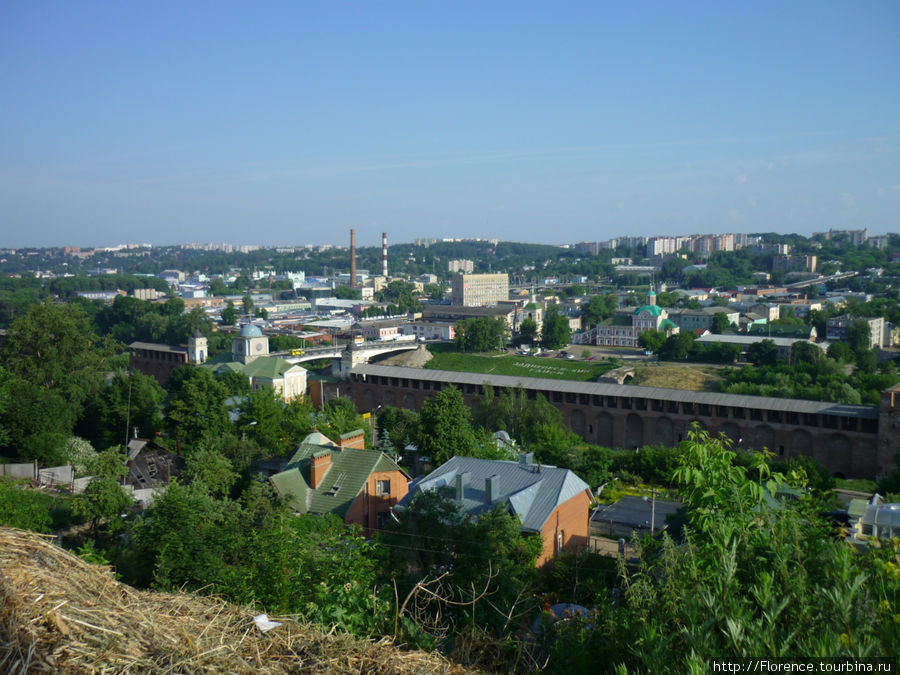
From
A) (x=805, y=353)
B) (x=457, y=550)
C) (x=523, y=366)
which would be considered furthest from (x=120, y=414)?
(x=805, y=353)

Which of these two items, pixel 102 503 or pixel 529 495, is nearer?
pixel 529 495

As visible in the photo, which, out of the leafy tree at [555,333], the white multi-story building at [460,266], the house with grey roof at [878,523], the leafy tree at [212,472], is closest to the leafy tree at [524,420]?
the leafy tree at [212,472]

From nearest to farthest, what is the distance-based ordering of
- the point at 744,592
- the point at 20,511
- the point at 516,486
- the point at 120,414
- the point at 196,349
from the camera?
the point at 744,592, the point at 20,511, the point at 516,486, the point at 120,414, the point at 196,349

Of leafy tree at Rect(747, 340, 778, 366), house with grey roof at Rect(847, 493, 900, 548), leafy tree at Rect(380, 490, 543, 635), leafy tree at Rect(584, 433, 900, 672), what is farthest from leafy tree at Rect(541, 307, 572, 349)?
leafy tree at Rect(584, 433, 900, 672)

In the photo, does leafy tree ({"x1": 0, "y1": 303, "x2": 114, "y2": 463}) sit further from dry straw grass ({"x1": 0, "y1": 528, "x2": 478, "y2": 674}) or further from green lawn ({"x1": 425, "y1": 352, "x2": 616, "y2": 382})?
green lawn ({"x1": 425, "y1": 352, "x2": 616, "y2": 382})

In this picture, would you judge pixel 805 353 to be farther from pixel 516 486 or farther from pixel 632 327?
pixel 516 486
